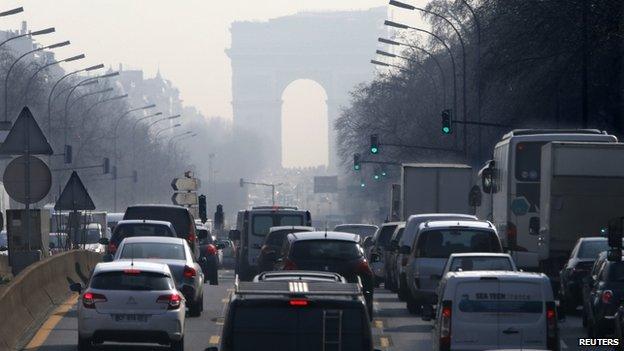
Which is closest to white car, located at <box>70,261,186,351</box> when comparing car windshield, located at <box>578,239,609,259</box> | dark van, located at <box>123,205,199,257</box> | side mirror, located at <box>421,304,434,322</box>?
side mirror, located at <box>421,304,434,322</box>

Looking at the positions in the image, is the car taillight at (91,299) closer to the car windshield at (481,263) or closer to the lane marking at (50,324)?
the lane marking at (50,324)

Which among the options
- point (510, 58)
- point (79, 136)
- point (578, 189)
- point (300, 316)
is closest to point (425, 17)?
point (79, 136)

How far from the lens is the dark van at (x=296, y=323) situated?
12883mm

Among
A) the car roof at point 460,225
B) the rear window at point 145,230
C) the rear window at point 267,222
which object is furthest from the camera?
the rear window at point 267,222

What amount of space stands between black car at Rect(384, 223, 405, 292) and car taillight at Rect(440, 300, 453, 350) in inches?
573

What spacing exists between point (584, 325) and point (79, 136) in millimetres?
90626

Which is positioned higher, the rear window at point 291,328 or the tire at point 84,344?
the rear window at point 291,328

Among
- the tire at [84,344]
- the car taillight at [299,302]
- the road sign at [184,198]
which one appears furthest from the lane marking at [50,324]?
the road sign at [184,198]

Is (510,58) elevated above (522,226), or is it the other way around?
(510,58)

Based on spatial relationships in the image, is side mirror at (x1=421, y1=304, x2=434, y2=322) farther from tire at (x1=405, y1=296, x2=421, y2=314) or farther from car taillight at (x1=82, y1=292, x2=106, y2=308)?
tire at (x1=405, y1=296, x2=421, y2=314)

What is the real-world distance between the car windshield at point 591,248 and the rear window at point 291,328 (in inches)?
673

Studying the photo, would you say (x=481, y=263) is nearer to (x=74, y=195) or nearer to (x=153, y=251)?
(x=153, y=251)

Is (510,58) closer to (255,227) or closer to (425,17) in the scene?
(255,227)

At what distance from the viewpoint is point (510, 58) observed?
52875 millimetres
